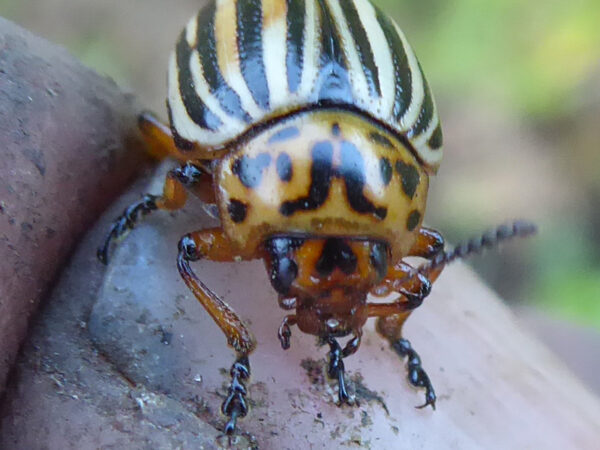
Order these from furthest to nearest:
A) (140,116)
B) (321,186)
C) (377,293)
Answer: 1. (140,116)
2. (377,293)
3. (321,186)

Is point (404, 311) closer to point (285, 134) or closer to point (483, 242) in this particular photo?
point (483, 242)

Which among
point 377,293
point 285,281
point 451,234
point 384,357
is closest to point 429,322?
point 384,357

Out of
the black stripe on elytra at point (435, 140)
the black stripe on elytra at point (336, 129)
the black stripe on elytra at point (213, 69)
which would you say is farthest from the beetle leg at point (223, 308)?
the black stripe on elytra at point (435, 140)

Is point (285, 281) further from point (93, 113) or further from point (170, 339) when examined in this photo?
point (93, 113)

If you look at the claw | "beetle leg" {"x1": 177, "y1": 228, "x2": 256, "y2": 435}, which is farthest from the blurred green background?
the claw

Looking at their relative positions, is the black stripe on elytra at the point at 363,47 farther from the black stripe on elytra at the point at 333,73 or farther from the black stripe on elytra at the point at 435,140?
the black stripe on elytra at the point at 435,140

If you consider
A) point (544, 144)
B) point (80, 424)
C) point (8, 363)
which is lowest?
point (544, 144)

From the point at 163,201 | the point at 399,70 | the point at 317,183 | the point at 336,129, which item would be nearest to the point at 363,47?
the point at 399,70

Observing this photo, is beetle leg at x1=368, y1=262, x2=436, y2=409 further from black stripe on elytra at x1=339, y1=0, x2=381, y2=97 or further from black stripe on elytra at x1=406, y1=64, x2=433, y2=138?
black stripe on elytra at x1=339, y1=0, x2=381, y2=97
